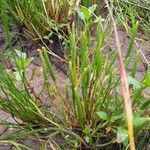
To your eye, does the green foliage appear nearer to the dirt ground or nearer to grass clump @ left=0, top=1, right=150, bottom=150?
the dirt ground

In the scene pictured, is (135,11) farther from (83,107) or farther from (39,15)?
(83,107)

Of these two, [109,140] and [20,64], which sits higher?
[20,64]

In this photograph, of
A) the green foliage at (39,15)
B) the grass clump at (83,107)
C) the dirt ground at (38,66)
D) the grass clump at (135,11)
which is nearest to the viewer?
the grass clump at (83,107)

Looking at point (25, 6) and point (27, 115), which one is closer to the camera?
point (27, 115)

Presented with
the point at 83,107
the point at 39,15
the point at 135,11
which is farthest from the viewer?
the point at 135,11

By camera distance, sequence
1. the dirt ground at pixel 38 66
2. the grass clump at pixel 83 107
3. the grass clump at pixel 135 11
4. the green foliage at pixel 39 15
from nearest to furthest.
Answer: the grass clump at pixel 83 107
the dirt ground at pixel 38 66
the green foliage at pixel 39 15
the grass clump at pixel 135 11

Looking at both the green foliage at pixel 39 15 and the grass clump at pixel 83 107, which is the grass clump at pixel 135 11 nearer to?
the green foliage at pixel 39 15

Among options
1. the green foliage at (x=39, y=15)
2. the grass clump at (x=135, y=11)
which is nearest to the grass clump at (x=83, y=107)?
the green foliage at (x=39, y=15)

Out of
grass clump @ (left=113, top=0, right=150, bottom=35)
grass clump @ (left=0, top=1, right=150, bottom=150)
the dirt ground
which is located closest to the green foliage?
the dirt ground

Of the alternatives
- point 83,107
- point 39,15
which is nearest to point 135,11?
point 39,15

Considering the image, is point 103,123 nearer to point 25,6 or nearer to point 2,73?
point 2,73

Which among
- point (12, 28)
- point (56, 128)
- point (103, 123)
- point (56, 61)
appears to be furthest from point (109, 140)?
point (12, 28)
